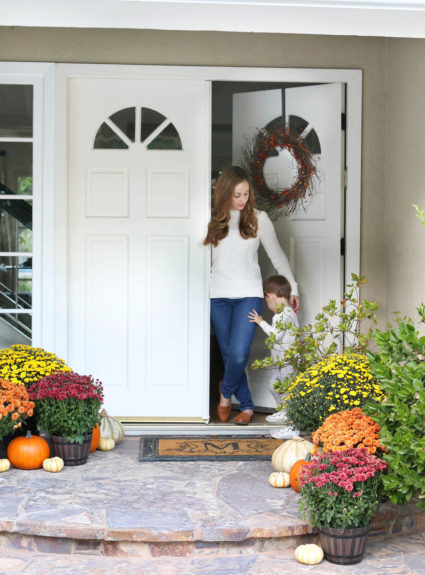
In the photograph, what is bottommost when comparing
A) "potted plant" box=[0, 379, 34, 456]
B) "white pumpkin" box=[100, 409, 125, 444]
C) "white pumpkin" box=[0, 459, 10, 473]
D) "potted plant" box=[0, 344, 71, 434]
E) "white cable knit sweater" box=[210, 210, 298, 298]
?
"white pumpkin" box=[0, 459, 10, 473]

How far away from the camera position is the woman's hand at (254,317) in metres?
4.98

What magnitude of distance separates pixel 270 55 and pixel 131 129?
106cm

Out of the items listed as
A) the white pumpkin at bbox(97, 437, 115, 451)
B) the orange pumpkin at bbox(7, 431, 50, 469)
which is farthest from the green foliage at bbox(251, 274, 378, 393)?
the orange pumpkin at bbox(7, 431, 50, 469)

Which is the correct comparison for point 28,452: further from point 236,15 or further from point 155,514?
point 236,15

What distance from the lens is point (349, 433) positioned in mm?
3240

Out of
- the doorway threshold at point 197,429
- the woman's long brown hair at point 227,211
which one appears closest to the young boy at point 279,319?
the doorway threshold at point 197,429

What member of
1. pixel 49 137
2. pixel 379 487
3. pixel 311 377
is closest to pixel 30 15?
pixel 49 137

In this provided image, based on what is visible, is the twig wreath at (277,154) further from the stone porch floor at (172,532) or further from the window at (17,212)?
the stone porch floor at (172,532)

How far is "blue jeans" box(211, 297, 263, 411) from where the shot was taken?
5.02 metres

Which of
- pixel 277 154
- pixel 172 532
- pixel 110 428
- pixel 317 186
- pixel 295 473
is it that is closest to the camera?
pixel 172 532

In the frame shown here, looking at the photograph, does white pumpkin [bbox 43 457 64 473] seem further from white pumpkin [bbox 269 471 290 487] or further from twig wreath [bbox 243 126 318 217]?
twig wreath [bbox 243 126 318 217]

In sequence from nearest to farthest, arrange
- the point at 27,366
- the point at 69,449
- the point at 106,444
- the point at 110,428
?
the point at 69,449 → the point at 27,366 → the point at 106,444 → the point at 110,428

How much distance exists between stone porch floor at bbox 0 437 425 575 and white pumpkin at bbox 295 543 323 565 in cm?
3

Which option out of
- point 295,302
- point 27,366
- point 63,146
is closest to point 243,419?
point 295,302
